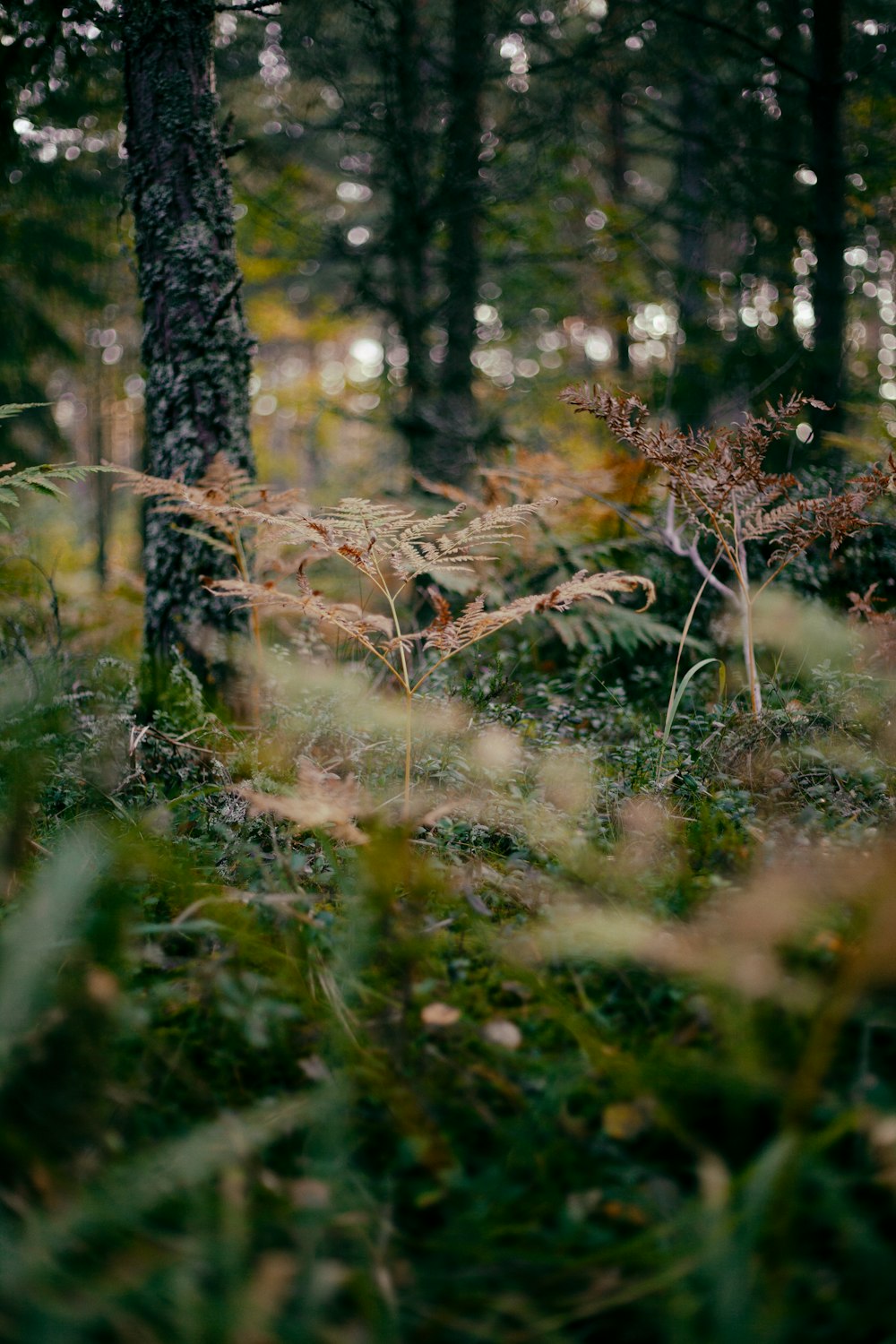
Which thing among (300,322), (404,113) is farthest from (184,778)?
(300,322)

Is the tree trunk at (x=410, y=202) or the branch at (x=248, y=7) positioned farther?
the tree trunk at (x=410, y=202)

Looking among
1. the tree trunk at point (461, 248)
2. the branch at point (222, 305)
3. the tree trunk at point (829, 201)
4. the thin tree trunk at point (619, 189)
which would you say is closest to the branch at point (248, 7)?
the branch at point (222, 305)

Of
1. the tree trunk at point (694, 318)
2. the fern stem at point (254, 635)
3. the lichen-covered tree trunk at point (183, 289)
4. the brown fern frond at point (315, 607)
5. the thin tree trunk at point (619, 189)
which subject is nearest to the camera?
the brown fern frond at point (315, 607)

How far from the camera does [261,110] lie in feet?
26.4

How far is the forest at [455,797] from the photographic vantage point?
124cm

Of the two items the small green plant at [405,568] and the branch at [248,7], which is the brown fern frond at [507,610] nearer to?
the small green plant at [405,568]

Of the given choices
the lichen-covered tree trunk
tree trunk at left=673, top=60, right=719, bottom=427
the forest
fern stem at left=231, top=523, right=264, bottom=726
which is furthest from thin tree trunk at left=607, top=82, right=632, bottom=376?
fern stem at left=231, top=523, right=264, bottom=726

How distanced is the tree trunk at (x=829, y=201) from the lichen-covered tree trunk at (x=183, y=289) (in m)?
4.31

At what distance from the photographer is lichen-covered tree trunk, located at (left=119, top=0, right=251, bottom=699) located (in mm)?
3584

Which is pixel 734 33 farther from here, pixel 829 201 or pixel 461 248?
pixel 461 248

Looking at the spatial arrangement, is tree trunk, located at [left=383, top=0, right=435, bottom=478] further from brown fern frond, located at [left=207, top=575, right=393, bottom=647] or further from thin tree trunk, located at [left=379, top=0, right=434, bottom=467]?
brown fern frond, located at [left=207, top=575, right=393, bottom=647]

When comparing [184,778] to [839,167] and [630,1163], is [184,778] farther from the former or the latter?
[839,167]

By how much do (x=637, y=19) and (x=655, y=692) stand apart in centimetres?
578

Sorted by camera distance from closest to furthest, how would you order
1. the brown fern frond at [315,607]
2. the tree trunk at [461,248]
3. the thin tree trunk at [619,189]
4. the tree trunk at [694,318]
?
the brown fern frond at [315,607] < the tree trunk at [461,248] < the tree trunk at [694,318] < the thin tree trunk at [619,189]
